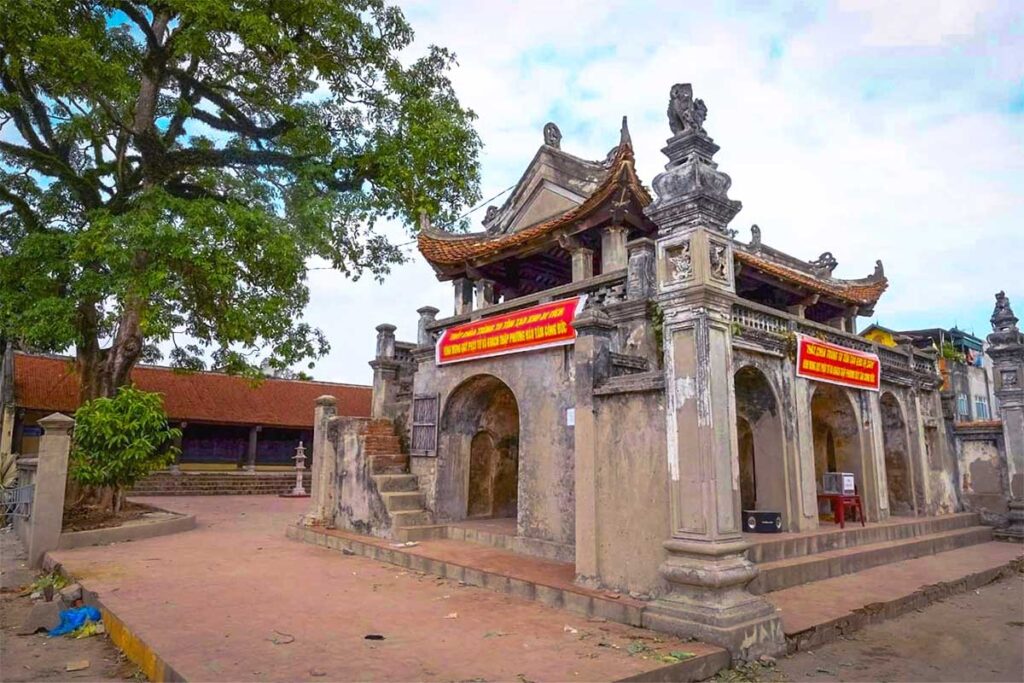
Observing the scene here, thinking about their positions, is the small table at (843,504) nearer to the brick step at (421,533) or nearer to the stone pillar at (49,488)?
the brick step at (421,533)

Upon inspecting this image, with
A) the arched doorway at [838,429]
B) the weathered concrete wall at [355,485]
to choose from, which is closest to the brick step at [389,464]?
the weathered concrete wall at [355,485]

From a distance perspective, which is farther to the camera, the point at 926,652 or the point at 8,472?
the point at 8,472

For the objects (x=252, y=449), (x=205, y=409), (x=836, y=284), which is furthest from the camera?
(x=252, y=449)

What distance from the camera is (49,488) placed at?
9.69 m

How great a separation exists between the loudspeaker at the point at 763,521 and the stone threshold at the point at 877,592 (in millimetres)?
1140

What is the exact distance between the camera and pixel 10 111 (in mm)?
12484

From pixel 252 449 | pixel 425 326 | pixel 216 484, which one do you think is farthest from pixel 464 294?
pixel 252 449

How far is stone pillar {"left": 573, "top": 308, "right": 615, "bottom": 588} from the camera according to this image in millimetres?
6508

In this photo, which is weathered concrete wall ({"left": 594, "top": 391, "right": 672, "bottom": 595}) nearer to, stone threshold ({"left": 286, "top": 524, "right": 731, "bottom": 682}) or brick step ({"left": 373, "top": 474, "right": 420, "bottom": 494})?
stone threshold ({"left": 286, "top": 524, "right": 731, "bottom": 682})

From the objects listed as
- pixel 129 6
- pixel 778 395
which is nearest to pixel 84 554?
pixel 129 6

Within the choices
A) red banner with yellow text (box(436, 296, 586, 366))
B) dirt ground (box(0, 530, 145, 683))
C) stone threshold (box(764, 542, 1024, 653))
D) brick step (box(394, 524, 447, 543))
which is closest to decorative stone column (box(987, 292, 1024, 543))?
stone threshold (box(764, 542, 1024, 653))

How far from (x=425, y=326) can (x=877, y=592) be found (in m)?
7.80

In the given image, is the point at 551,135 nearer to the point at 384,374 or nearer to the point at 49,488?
the point at 384,374

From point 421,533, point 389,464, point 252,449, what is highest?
point 252,449
